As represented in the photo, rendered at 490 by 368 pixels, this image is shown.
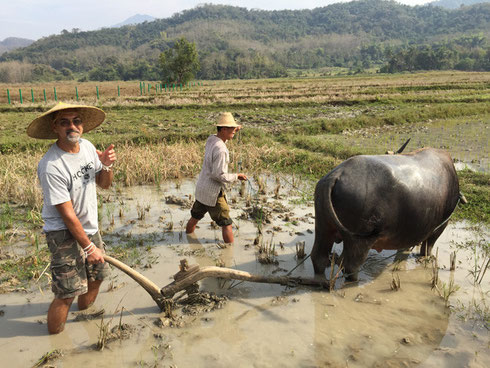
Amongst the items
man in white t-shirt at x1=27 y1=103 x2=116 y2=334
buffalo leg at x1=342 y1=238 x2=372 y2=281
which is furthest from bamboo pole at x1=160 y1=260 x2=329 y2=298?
buffalo leg at x1=342 y1=238 x2=372 y2=281

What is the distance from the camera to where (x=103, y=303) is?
3.06 meters

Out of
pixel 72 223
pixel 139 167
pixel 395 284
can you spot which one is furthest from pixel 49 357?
pixel 139 167

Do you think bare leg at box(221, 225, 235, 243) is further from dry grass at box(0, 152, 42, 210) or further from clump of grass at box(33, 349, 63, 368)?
dry grass at box(0, 152, 42, 210)

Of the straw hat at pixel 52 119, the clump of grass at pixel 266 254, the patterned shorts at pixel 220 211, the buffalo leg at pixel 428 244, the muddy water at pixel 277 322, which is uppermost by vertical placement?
the straw hat at pixel 52 119

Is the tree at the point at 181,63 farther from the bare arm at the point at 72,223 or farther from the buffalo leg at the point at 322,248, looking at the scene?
the bare arm at the point at 72,223

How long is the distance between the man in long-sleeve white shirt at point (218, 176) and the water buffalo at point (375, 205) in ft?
3.59

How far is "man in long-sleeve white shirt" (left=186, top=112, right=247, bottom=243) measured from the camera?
3871 mm

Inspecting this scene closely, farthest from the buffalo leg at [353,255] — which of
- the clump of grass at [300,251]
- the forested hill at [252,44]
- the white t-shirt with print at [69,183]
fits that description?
the forested hill at [252,44]

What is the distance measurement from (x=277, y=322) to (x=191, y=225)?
1866mm

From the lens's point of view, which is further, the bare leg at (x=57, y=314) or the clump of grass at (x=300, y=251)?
the clump of grass at (x=300, y=251)

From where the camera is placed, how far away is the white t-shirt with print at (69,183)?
7.84 feet

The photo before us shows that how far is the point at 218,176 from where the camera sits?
3898mm

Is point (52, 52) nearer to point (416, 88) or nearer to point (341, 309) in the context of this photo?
point (416, 88)

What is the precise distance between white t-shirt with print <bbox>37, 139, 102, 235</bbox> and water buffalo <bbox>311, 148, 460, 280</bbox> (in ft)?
5.99
